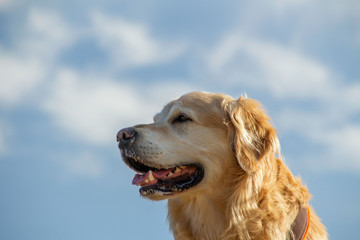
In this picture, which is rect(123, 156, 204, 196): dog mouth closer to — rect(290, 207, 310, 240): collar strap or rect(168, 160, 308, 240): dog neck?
rect(168, 160, 308, 240): dog neck

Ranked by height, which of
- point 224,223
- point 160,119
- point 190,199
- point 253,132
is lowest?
point 224,223

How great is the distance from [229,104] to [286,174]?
1.09m

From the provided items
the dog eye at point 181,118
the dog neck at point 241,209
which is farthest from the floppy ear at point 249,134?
the dog eye at point 181,118

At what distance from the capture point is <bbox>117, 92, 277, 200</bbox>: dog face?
17.7 ft

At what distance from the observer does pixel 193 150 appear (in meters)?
5.49

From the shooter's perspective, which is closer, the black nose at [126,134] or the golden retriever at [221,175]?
the golden retriever at [221,175]

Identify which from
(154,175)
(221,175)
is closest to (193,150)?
(221,175)

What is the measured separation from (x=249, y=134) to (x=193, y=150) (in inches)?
27.0

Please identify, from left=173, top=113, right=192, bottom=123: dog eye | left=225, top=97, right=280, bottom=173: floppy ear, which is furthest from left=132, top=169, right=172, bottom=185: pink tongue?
left=225, top=97, right=280, bottom=173: floppy ear

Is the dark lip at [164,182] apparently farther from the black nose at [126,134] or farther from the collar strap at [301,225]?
the collar strap at [301,225]

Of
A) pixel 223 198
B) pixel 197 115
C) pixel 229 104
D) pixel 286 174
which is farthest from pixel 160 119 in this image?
pixel 286 174

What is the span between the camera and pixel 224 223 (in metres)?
5.35

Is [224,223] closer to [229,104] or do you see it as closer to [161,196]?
[161,196]

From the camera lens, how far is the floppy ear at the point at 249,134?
5309mm
